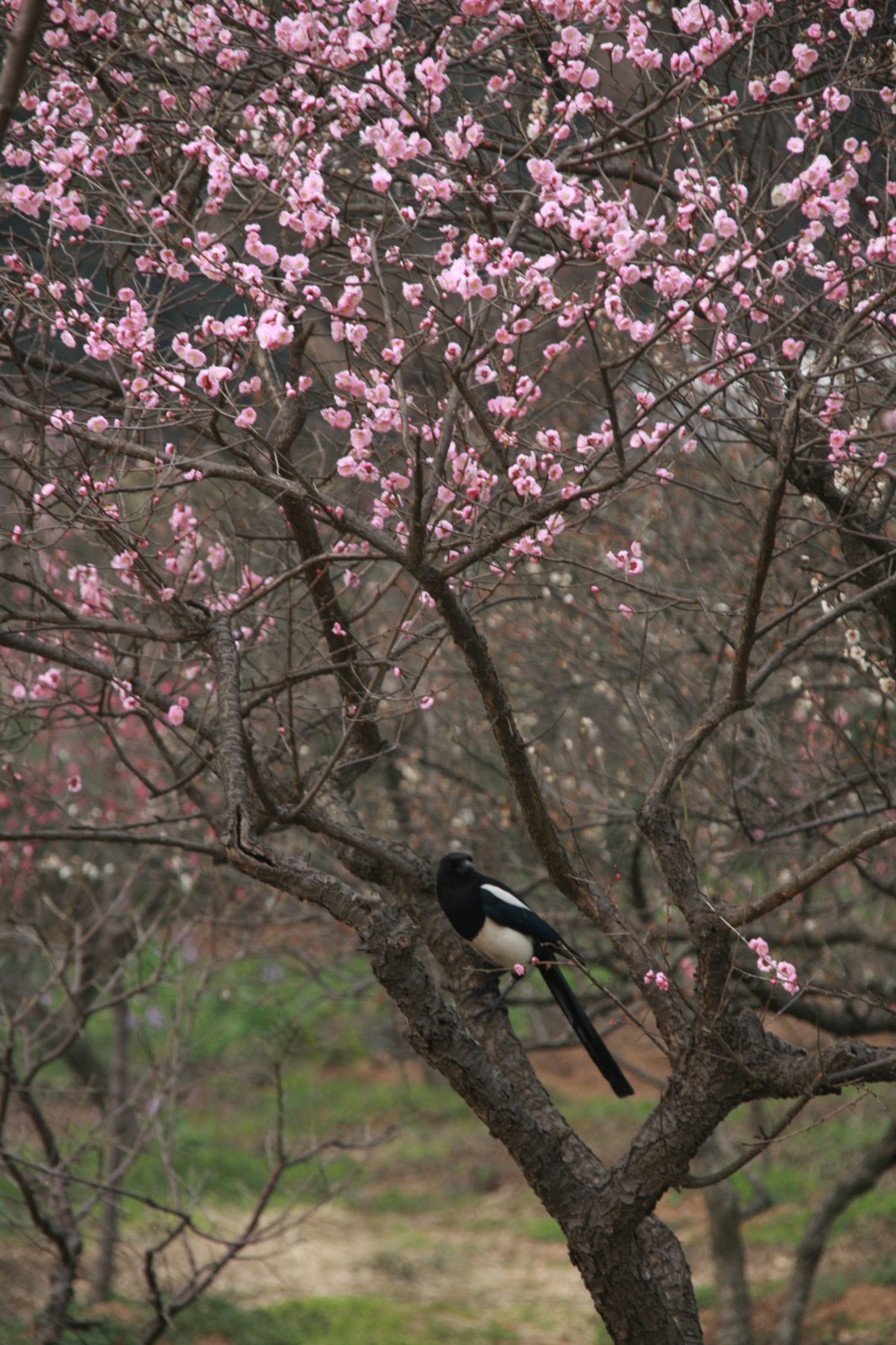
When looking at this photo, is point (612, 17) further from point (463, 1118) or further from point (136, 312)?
point (463, 1118)

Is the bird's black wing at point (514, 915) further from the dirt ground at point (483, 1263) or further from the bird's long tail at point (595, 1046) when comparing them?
the dirt ground at point (483, 1263)

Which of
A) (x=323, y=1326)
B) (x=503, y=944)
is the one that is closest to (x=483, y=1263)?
(x=323, y=1326)

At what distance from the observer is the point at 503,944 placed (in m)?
4.60

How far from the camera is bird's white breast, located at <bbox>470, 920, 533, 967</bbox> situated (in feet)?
14.9

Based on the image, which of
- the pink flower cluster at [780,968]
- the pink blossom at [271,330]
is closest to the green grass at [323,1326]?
the pink flower cluster at [780,968]

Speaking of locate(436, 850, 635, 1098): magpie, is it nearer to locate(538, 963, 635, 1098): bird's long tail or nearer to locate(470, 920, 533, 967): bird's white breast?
locate(470, 920, 533, 967): bird's white breast

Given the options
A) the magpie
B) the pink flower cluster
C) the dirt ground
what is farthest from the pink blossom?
the dirt ground

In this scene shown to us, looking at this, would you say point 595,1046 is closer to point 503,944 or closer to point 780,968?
point 503,944

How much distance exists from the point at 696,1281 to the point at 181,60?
30.6ft

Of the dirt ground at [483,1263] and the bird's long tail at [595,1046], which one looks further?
the dirt ground at [483,1263]

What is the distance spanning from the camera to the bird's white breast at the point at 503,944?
4.55 m

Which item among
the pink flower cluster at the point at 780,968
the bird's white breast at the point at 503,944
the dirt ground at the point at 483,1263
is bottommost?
the pink flower cluster at the point at 780,968

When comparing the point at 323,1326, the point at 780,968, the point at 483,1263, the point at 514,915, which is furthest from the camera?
the point at 483,1263

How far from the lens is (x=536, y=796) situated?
378 centimetres
